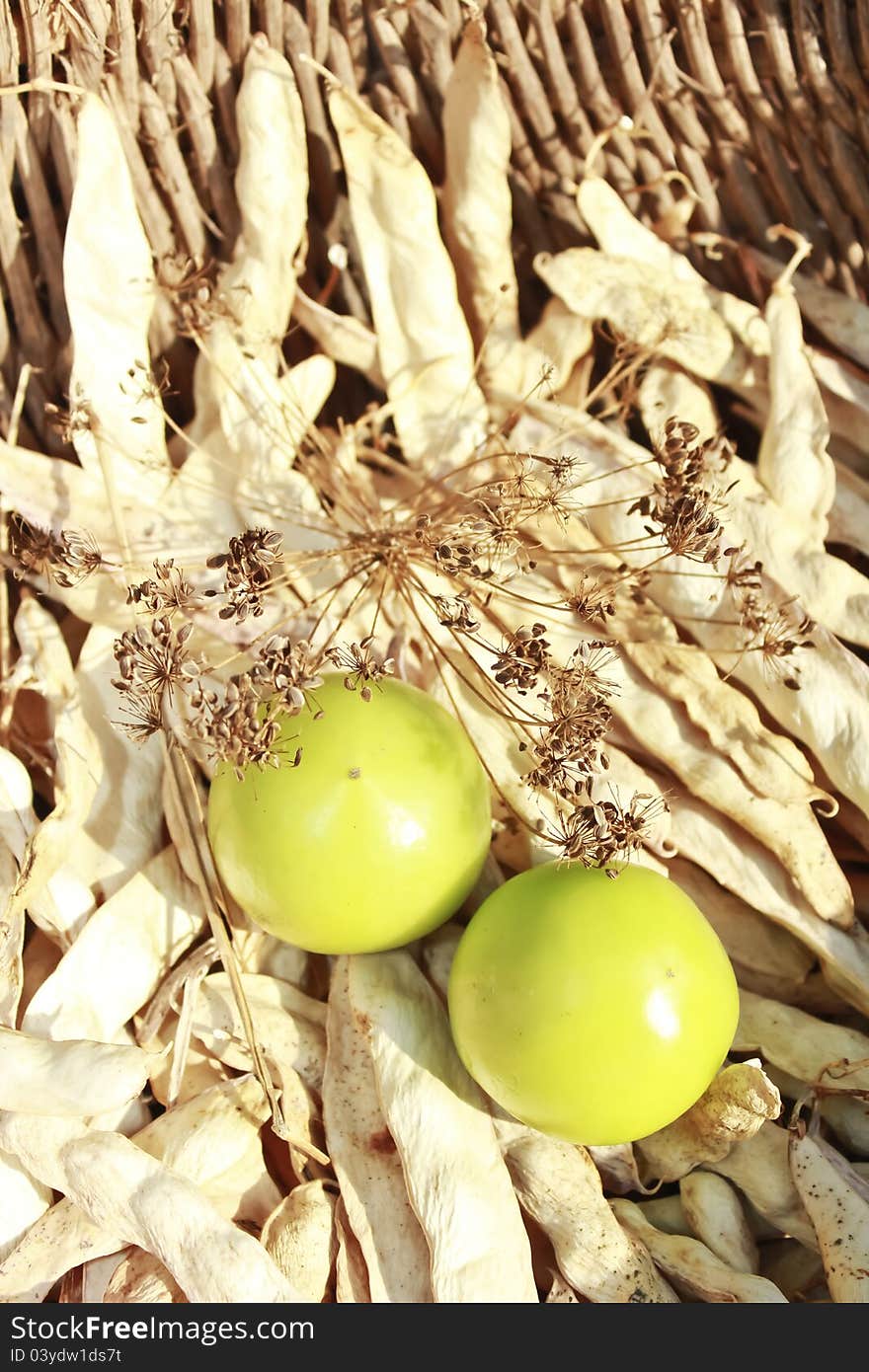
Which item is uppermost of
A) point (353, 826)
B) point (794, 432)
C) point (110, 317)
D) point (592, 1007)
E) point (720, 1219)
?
point (110, 317)

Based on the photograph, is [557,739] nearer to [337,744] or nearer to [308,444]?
[337,744]

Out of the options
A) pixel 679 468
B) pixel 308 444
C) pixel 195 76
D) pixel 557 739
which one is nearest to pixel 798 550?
pixel 679 468

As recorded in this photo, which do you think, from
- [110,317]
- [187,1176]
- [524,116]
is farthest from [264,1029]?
[524,116]

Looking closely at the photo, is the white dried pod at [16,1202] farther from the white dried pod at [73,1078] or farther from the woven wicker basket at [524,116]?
the woven wicker basket at [524,116]

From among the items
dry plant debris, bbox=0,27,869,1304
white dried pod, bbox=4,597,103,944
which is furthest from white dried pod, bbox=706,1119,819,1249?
white dried pod, bbox=4,597,103,944

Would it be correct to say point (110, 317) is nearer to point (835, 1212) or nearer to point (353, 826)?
point (353, 826)

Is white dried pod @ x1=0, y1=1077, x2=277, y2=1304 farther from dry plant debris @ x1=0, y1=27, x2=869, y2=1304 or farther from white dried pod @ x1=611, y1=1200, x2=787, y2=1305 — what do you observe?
white dried pod @ x1=611, y1=1200, x2=787, y2=1305
